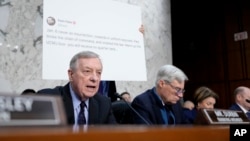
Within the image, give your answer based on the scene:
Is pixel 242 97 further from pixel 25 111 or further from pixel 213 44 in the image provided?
pixel 25 111

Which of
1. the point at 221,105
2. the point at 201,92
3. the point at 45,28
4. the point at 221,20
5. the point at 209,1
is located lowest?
the point at 221,105

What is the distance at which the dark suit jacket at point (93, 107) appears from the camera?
1.64 meters

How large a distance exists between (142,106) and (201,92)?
1.47 m

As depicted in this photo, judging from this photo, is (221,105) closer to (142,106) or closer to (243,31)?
(243,31)

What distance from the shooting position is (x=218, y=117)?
1.16m

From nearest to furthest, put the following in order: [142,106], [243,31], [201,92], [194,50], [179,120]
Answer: [142,106] < [179,120] < [201,92] < [243,31] < [194,50]

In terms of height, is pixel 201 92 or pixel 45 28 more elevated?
pixel 45 28

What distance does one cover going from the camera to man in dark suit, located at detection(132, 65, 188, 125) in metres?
1.95

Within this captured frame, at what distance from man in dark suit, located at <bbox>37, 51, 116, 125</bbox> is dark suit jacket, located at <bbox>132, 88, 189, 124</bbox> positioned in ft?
0.66

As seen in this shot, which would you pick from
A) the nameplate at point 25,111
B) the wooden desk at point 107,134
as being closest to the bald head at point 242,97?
the wooden desk at point 107,134

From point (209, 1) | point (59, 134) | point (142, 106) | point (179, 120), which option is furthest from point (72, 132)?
point (209, 1)

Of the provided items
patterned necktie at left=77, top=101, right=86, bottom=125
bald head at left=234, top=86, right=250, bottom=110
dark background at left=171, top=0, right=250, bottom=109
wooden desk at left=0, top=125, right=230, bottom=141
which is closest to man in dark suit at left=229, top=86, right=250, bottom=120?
bald head at left=234, top=86, right=250, bottom=110

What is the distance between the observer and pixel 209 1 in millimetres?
5996

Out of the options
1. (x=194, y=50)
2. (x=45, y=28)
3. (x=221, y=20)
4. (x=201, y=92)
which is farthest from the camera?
(x=194, y=50)
